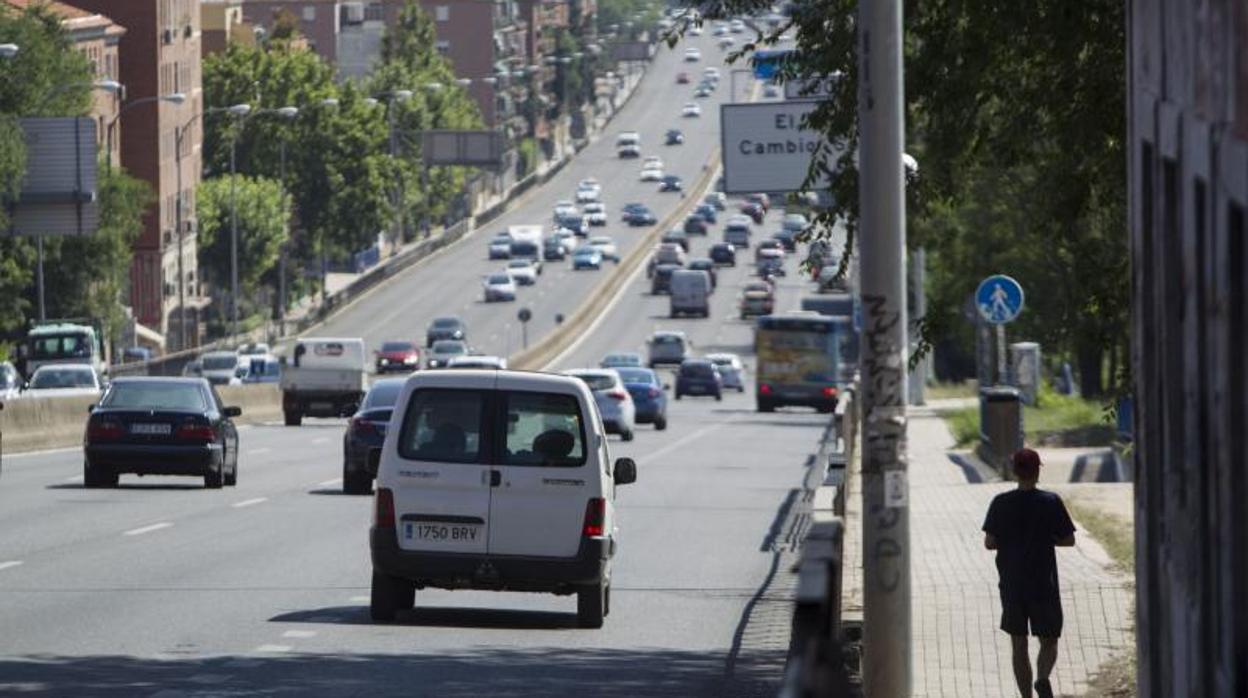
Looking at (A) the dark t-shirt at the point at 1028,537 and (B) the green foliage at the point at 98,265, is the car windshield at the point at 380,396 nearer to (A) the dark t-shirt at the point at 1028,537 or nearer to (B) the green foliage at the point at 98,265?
(A) the dark t-shirt at the point at 1028,537

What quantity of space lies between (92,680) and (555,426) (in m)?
4.98

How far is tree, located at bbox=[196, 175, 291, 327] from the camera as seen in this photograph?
130m

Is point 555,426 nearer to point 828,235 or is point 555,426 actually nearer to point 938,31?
point 828,235

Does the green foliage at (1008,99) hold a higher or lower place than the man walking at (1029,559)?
higher

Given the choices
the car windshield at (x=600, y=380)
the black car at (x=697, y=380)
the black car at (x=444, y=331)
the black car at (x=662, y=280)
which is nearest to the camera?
the car windshield at (x=600, y=380)

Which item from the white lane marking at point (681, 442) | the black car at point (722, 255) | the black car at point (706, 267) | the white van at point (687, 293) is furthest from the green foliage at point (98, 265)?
the black car at point (722, 255)

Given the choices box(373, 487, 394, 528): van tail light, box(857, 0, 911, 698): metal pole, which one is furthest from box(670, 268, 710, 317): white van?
box(857, 0, 911, 698): metal pole

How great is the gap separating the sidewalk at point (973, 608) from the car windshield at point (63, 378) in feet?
103

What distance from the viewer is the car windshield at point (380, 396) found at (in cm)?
3772

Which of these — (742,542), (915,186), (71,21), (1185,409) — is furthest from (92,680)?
(71,21)

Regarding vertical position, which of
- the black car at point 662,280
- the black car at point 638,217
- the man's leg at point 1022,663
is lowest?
the man's leg at point 1022,663

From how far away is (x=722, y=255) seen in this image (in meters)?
161

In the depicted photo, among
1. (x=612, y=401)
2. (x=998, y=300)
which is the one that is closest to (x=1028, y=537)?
(x=998, y=300)

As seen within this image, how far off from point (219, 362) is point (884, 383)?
3155 inches
